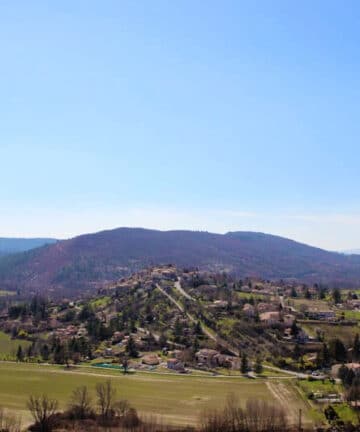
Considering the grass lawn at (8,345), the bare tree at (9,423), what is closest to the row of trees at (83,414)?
the bare tree at (9,423)

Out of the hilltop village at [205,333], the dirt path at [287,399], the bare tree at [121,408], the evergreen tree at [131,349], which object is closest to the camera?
the bare tree at [121,408]

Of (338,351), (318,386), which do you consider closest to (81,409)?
(318,386)

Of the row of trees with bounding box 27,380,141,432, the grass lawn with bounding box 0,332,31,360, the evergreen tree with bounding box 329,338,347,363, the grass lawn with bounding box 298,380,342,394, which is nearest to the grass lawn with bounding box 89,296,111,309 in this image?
the grass lawn with bounding box 0,332,31,360

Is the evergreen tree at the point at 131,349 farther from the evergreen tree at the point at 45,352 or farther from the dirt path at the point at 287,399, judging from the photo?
the dirt path at the point at 287,399

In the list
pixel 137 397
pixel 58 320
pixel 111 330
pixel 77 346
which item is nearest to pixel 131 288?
pixel 58 320

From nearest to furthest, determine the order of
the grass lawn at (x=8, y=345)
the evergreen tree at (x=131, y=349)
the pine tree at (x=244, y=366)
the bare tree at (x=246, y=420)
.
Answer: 1. the bare tree at (x=246, y=420)
2. the pine tree at (x=244, y=366)
3. the evergreen tree at (x=131, y=349)
4. the grass lawn at (x=8, y=345)

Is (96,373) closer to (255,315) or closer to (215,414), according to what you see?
(215,414)

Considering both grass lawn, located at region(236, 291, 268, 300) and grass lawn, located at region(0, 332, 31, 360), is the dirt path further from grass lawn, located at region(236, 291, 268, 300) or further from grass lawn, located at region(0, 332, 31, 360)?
grass lawn, located at region(236, 291, 268, 300)
